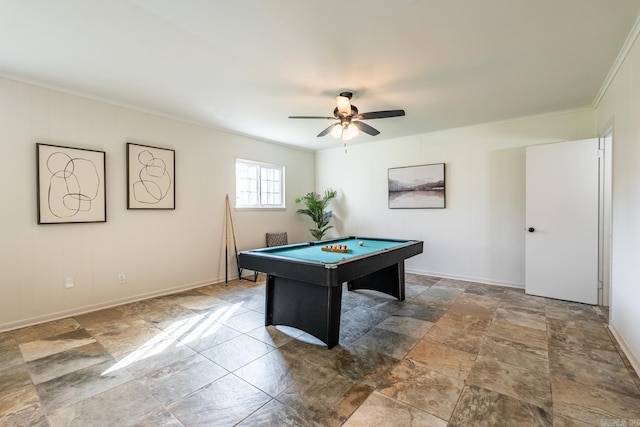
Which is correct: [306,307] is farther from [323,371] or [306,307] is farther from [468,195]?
[468,195]

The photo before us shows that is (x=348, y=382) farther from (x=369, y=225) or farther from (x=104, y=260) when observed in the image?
(x=369, y=225)

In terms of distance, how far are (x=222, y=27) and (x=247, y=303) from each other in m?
3.00

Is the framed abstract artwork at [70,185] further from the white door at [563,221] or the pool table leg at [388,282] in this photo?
the white door at [563,221]

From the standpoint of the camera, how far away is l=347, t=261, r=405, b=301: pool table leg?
12.5ft

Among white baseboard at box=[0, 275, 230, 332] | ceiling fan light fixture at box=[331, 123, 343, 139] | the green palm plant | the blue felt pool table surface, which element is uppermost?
ceiling fan light fixture at box=[331, 123, 343, 139]

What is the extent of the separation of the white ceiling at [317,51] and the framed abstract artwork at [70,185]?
73 centimetres

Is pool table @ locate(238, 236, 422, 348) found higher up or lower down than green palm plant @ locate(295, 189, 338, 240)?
lower down

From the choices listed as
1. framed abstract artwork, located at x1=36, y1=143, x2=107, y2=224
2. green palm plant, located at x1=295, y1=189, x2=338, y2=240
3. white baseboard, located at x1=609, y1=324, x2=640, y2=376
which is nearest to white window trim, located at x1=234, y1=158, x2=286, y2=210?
green palm plant, located at x1=295, y1=189, x2=338, y2=240

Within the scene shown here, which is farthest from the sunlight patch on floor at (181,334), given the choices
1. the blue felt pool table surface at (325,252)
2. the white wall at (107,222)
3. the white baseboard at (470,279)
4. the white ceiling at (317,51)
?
the white baseboard at (470,279)

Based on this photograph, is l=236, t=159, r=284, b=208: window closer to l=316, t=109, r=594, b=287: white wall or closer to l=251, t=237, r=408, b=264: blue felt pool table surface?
l=316, t=109, r=594, b=287: white wall

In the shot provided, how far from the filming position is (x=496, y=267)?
4543 millimetres

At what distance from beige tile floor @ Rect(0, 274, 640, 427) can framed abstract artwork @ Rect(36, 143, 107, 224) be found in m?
1.15

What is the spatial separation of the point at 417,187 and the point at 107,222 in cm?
465

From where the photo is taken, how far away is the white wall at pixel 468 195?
4312 mm
